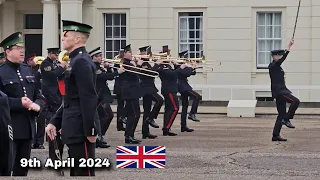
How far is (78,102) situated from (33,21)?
22185mm

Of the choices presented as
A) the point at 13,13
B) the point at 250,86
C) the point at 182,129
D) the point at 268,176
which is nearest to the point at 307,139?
the point at 182,129

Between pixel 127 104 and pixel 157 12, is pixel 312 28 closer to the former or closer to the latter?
pixel 157 12

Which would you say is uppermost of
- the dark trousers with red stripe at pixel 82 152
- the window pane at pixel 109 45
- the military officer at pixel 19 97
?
the window pane at pixel 109 45

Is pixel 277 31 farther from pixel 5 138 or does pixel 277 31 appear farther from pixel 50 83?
pixel 5 138

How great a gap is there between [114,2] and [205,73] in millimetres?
4024

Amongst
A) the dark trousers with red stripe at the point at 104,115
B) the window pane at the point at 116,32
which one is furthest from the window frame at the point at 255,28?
the dark trousers with red stripe at the point at 104,115

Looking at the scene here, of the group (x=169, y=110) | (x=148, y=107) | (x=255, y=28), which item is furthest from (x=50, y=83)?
(x=255, y=28)

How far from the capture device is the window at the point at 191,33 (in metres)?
28.3

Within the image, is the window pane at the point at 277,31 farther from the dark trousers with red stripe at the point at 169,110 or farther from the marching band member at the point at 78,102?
the marching band member at the point at 78,102

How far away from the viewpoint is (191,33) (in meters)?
28.5

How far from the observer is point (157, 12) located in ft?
92.4

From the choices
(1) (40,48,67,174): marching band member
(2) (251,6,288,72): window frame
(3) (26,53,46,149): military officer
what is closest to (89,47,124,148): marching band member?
(1) (40,48,67,174): marching band member

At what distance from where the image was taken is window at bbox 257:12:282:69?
91.8ft

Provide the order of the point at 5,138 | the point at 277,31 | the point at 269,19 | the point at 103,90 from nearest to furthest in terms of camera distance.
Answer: the point at 5,138
the point at 103,90
the point at 269,19
the point at 277,31
